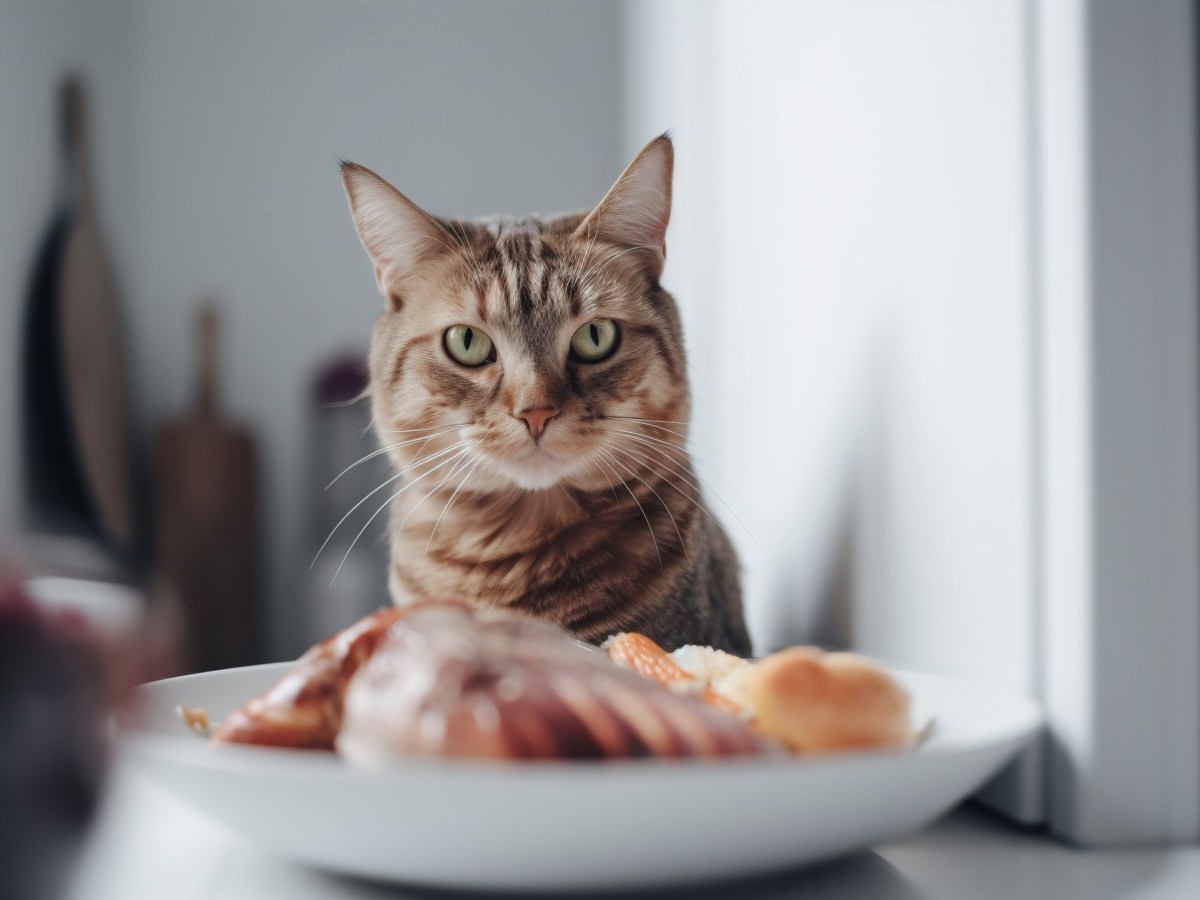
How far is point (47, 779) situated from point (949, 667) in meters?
0.63

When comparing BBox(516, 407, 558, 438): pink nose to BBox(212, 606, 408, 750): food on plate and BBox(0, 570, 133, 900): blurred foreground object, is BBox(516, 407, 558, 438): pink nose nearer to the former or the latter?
BBox(212, 606, 408, 750): food on plate

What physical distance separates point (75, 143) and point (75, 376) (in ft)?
2.23

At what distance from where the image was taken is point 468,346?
1.06m

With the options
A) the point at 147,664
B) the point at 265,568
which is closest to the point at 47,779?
the point at 147,664

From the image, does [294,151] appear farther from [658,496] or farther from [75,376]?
[658,496]

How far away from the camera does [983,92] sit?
0.69 meters

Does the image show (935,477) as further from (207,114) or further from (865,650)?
(207,114)

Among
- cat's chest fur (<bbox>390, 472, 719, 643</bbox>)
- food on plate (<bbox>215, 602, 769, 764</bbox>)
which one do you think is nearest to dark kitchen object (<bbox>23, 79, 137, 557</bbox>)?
cat's chest fur (<bbox>390, 472, 719, 643</bbox>)

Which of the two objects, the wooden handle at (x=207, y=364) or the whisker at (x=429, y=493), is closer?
the whisker at (x=429, y=493)

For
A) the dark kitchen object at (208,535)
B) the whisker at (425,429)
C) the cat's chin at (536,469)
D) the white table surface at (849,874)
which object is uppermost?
the whisker at (425,429)

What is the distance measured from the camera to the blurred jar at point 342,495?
8.63 feet

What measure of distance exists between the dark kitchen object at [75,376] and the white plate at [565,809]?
7.30 feet

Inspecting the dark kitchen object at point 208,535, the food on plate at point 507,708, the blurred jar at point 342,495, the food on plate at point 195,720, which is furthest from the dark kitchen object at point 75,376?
the food on plate at point 507,708

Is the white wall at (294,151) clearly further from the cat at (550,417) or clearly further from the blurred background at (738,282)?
the cat at (550,417)
